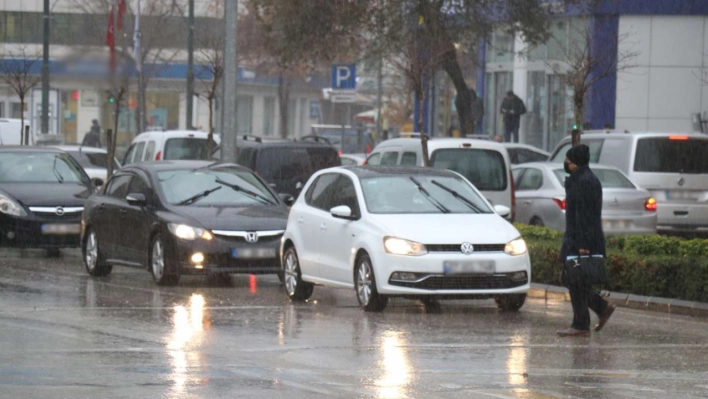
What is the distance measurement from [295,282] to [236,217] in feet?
5.51

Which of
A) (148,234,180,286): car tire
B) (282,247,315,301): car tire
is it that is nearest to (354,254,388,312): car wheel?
(282,247,315,301): car tire

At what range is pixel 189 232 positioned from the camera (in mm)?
17062

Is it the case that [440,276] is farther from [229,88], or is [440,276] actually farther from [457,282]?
[229,88]

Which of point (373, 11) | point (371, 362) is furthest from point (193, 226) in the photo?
point (373, 11)

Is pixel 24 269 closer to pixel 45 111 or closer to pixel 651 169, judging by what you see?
pixel 651 169

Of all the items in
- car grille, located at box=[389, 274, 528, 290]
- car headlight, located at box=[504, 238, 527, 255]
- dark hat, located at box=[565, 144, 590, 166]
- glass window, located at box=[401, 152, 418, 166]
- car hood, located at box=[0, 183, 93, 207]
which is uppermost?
dark hat, located at box=[565, 144, 590, 166]

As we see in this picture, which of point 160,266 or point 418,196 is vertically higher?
point 418,196

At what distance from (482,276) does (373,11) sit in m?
20.2

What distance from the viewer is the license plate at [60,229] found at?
21203 mm

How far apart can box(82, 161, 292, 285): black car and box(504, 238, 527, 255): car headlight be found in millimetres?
3620

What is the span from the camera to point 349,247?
15.0 m

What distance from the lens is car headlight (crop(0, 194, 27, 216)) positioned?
69.5ft

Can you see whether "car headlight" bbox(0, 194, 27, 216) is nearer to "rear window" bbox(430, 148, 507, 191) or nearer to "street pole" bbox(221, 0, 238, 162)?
"street pole" bbox(221, 0, 238, 162)

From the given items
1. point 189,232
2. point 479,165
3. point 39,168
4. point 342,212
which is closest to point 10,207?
point 39,168
